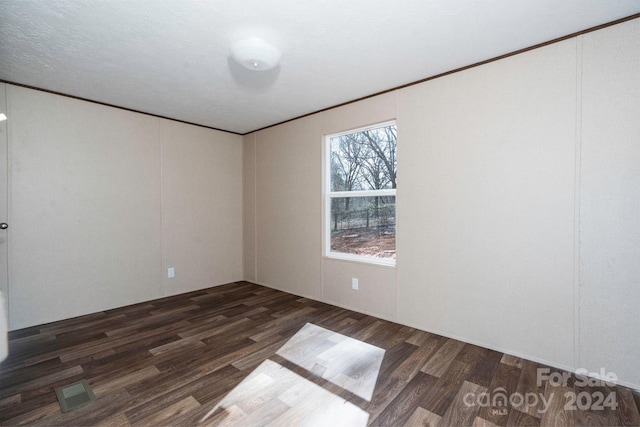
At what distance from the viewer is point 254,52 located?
220 cm

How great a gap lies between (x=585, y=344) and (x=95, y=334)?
4091mm

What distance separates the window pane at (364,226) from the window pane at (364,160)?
17 centimetres

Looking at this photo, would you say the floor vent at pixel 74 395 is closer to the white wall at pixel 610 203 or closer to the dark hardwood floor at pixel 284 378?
the dark hardwood floor at pixel 284 378

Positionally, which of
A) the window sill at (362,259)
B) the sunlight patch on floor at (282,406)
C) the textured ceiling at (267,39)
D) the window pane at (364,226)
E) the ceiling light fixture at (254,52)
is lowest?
the sunlight patch on floor at (282,406)

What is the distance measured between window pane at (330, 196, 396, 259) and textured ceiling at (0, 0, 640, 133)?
1.21m

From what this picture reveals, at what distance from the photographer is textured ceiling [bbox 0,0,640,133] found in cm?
184

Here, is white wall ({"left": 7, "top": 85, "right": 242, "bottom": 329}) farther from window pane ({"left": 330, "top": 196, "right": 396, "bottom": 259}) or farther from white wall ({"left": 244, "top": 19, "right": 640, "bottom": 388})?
white wall ({"left": 244, "top": 19, "right": 640, "bottom": 388})

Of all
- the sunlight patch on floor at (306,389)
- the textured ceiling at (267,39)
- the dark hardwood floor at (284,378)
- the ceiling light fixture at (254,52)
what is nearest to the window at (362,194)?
the textured ceiling at (267,39)

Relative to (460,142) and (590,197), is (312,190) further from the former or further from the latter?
(590,197)

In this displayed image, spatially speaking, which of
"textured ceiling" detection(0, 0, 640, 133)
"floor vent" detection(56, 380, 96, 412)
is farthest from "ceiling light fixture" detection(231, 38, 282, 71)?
"floor vent" detection(56, 380, 96, 412)

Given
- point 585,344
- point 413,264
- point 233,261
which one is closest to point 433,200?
point 413,264

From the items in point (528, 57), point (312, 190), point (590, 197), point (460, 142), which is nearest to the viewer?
point (590, 197)

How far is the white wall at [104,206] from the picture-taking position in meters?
2.97

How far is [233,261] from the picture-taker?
4.79 m
